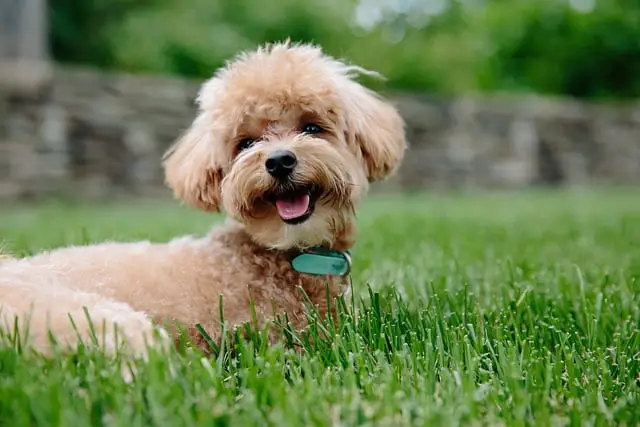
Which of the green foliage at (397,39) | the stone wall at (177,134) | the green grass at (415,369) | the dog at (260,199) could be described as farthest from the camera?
the green foliage at (397,39)

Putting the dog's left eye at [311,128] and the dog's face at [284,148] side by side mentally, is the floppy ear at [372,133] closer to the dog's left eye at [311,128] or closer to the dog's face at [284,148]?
the dog's face at [284,148]

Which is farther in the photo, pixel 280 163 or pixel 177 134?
pixel 177 134

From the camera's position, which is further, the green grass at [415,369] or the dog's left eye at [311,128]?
the dog's left eye at [311,128]

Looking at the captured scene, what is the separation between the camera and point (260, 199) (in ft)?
9.94

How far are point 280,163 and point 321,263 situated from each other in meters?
0.46

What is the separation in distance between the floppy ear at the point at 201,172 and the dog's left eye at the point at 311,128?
39cm

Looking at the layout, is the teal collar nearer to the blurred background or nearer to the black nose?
the black nose

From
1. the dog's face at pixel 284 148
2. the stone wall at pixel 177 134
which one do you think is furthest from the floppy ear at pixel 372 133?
the stone wall at pixel 177 134

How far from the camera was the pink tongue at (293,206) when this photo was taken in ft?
9.84

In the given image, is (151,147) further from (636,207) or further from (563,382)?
(563,382)

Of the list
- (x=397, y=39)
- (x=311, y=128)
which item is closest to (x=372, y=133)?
(x=311, y=128)

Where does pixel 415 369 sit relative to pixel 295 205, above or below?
below

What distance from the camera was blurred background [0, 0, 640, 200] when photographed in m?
10.4

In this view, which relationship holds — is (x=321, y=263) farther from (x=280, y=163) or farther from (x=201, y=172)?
(x=201, y=172)
